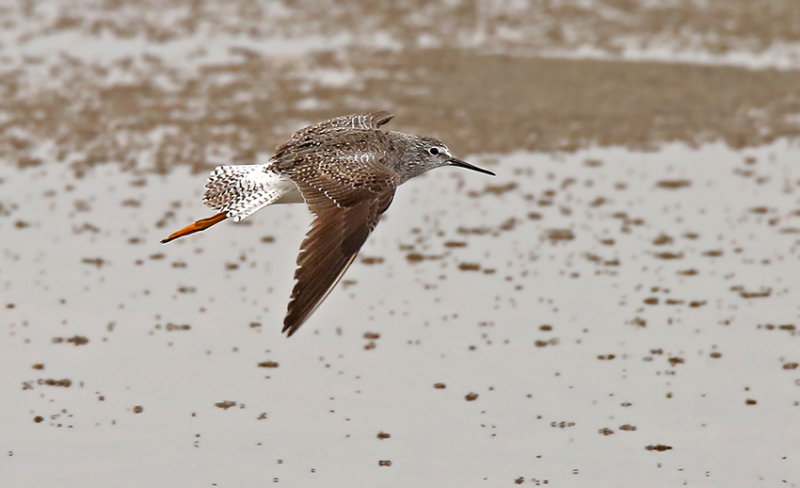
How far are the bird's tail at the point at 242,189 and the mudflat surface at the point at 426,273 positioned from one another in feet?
9.67

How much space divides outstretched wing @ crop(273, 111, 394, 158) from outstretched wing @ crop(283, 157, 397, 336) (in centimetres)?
61

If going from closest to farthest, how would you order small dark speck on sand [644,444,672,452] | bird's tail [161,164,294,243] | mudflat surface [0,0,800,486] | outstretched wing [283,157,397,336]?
outstretched wing [283,157,397,336] < bird's tail [161,164,294,243] < small dark speck on sand [644,444,672,452] < mudflat surface [0,0,800,486]

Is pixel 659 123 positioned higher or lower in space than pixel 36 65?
lower

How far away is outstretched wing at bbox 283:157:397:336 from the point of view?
1139 cm

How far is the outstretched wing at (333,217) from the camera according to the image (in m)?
11.4

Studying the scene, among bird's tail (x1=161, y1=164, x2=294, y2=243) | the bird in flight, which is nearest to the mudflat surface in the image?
bird's tail (x1=161, y1=164, x2=294, y2=243)

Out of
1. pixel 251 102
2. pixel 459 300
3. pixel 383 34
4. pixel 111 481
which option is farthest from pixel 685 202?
pixel 383 34

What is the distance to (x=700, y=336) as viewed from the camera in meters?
18.7

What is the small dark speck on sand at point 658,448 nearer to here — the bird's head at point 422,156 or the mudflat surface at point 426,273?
the mudflat surface at point 426,273

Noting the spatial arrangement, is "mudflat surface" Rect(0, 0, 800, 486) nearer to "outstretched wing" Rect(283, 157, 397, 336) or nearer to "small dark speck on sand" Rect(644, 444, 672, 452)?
"small dark speck on sand" Rect(644, 444, 672, 452)

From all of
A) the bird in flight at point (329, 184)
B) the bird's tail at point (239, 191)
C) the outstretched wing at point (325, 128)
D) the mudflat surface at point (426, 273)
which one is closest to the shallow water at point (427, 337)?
the mudflat surface at point (426, 273)

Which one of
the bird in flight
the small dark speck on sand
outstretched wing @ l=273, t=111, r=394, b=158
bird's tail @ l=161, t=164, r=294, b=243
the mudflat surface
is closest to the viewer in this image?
the bird in flight

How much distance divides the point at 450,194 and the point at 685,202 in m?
4.42

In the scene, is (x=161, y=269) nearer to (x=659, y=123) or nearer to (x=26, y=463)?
(x=26, y=463)
